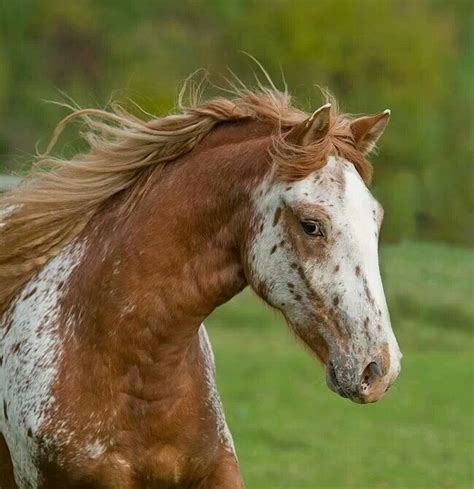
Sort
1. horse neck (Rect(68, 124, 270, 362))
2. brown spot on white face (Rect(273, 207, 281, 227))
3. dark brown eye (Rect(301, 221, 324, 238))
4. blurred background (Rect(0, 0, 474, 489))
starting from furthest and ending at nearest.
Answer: blurred background (Rect(0, 0, 474, 489)) < horse neck (Rect(68, 124, 270, 362)) < brown spot on white face (Rect(273, 207, 281, 227)) < dark brown eye (Rect(301, 221, 324, 238))

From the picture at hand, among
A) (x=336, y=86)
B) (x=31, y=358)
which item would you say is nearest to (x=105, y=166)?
(x=31, y=358)

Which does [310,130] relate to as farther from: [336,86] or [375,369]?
[336,86]

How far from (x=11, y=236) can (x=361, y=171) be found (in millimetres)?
1434

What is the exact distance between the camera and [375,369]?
4.27m

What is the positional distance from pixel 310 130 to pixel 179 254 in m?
0.67

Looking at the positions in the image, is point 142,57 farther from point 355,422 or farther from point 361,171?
point 361,171

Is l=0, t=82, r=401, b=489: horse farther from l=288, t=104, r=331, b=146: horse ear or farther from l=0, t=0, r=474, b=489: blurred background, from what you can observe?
l=0, t=0, r=474, b=489: blurred background

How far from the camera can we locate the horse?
176 inches

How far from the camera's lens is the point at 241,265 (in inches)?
187

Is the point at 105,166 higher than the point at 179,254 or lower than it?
higher

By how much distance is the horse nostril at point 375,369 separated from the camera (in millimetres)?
4262

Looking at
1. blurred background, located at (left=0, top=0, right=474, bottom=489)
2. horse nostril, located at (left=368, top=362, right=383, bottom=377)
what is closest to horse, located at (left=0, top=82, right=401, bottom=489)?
horse nostril, located at (left=368, top=362, right=383, bottom=377)

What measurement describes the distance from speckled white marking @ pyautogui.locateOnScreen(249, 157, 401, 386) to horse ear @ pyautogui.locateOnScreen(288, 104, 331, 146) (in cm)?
10

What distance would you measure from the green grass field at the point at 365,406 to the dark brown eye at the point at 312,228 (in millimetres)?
506
